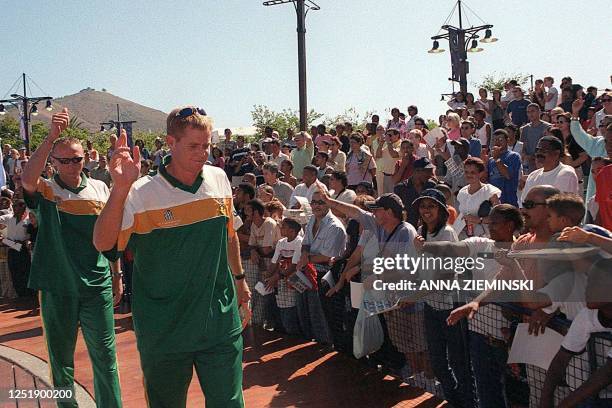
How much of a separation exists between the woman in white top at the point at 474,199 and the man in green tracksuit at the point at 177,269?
3952 mm

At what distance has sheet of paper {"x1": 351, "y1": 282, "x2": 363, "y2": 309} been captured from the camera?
6.39 meters

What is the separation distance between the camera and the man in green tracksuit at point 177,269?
3576 millimetres

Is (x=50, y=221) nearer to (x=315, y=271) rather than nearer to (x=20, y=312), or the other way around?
(x=315, y=271)

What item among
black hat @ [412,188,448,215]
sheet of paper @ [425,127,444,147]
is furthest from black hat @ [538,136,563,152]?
sheet of paper @ [425,127,444,147]

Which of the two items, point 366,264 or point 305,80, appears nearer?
point 366,264

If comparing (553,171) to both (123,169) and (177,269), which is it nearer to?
(177,269)

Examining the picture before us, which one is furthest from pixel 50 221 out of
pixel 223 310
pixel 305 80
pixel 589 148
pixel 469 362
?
pixel 305 80

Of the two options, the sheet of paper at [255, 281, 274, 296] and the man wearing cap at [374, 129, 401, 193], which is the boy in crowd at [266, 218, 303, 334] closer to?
the sheet of paper at [255, 281, 274, 296]

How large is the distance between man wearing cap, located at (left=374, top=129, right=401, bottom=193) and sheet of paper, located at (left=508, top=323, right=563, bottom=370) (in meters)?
7.27

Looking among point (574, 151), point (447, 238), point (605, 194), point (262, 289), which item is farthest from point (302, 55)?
point (447, 238)

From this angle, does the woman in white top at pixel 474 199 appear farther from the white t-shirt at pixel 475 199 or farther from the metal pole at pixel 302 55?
the metal pole at pixel 302 55

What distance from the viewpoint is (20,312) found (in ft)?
36.8

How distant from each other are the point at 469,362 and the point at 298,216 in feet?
12.5

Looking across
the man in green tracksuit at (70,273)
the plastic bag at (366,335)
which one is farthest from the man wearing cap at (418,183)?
the man in green tracksuit at (70,273)
